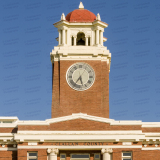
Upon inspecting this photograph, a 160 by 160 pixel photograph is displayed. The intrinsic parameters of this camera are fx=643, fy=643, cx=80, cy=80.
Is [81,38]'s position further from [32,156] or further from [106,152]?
[32,156]

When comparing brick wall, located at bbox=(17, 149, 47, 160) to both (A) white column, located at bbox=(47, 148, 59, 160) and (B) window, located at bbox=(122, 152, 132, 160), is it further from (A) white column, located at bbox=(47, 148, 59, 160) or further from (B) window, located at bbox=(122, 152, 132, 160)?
(B) window, located at bbox=(122, 152, 132, 160)

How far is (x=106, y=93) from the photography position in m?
67.4

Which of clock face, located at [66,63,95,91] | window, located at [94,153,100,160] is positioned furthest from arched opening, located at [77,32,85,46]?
window, located at [94,153,100,160]

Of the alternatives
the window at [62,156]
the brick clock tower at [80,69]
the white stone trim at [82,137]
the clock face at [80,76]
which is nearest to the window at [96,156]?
the white stone trim at [82,137]

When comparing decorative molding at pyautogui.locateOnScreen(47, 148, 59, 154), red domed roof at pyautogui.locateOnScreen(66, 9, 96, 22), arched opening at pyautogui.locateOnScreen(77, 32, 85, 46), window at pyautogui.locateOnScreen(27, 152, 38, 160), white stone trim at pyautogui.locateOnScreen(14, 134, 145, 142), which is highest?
red domed roof at pyautogui.locateOnScreen(66, 9, 96, 22)

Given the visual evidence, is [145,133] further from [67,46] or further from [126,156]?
[67,46]

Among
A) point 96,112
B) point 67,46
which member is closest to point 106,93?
point 96,112

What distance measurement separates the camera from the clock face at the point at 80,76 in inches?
2653

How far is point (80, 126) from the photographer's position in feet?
202

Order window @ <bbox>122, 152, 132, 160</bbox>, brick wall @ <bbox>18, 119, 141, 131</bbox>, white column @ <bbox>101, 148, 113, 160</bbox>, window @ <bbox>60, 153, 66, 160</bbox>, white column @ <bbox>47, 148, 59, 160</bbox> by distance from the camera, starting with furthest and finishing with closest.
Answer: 1. window @ <bbox>60, 153, 66, 160</bbox>
2. brick wall @ <bbox>18, 119, 141, 131</bbox>
3. window @ <bbox>122, 152, 132, 160</bbox>
4. white column @ <bbox>101, 148, 113, 160</bbox>
5. white column @ <bbox>47, 148, 59, 160</bbox>

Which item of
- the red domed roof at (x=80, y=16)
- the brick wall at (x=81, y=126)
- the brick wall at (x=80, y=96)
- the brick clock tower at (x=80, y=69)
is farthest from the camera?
the red domed roof at (x=80, y=16)

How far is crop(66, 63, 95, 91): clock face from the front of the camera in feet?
221

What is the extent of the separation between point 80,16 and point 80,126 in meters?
15.3

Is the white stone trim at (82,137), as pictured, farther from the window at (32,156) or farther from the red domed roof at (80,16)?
the red domed roof at (80,16)
